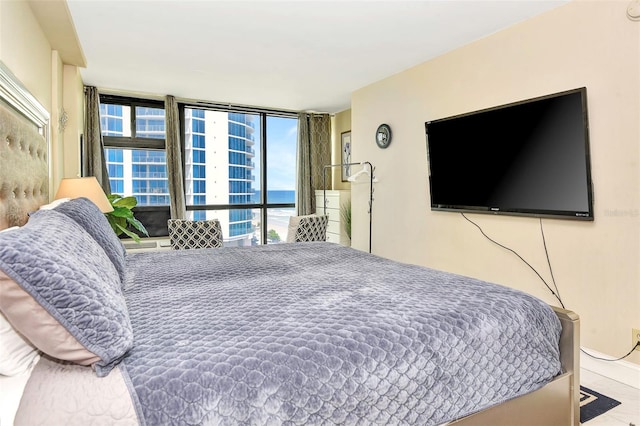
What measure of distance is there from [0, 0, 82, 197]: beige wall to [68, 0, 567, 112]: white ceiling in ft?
0.87

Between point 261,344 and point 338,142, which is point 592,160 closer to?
point 261,344

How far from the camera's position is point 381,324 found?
1297 millimetres

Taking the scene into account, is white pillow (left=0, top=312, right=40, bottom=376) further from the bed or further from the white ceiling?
the white ceiling

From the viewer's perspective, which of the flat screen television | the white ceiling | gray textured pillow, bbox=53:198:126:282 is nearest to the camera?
gray textured pillow, bbox=53:198:126:282

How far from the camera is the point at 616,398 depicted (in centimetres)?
212

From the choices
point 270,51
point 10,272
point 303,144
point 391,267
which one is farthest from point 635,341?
point 303,144

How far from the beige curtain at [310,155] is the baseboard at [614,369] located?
13.9 ft

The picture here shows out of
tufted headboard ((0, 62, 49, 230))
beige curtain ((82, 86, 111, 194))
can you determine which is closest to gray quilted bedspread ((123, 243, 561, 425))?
tufted headboard ((0, 62, 49, 230))

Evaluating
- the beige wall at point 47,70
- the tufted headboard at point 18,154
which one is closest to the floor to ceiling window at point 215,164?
the beige wall at point 47,70

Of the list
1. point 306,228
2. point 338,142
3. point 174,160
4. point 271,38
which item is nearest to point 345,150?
point 338,142

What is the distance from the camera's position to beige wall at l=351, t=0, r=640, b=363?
2.30 m

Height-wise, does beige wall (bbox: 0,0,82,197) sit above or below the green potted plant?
above

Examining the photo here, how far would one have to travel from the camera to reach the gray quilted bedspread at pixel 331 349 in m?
1.00

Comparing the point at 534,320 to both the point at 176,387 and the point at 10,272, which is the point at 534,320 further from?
the point at 10,272
